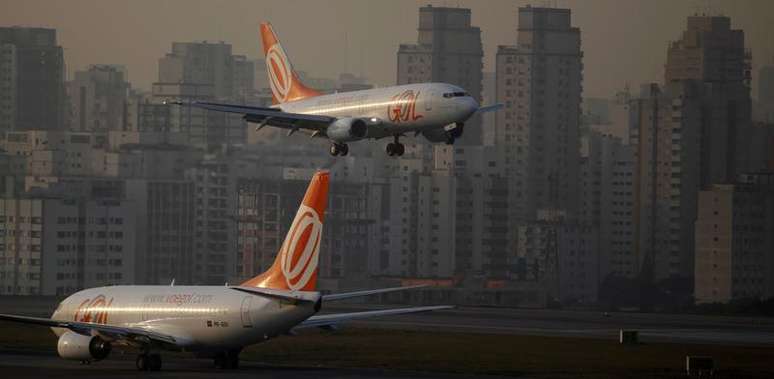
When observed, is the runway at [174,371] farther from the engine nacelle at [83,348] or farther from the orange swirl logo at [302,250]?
the orange swirl logo at [302,250]

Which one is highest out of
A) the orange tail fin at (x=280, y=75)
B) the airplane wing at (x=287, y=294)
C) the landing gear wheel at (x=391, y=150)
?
the orange tail fin at (x=280, y=75)

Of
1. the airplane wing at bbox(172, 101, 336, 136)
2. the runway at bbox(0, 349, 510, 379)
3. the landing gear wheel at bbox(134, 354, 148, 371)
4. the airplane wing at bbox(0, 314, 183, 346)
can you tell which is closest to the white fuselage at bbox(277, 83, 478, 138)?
the airplane wing at bbox(172, 101, 336, 136)

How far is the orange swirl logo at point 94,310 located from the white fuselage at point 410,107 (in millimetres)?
21946

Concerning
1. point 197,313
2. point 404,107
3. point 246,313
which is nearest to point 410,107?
point 404,107

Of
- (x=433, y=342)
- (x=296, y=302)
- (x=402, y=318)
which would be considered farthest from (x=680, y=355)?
(x=402, y=318)

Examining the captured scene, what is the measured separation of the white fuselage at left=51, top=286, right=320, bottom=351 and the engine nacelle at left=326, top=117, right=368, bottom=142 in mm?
19513

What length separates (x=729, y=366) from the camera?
3238 inches

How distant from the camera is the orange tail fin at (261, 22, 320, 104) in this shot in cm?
11244

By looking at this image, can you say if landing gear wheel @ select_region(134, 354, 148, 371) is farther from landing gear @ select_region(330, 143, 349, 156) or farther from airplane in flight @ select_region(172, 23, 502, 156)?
landing gear @ select_region(330, 143, 349, 156)

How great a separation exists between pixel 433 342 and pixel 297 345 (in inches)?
316

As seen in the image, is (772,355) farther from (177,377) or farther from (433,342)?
(177,377)

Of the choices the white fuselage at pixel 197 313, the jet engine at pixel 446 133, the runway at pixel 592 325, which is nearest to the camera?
Result: the white fuselage at pixel 197 313

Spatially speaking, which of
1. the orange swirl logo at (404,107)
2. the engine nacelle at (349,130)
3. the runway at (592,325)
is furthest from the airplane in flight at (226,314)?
the runway at (592,325)

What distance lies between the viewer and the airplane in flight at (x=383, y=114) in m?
93.8
